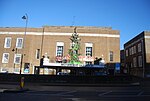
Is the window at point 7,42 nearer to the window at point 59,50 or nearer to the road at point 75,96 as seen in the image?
the window at point 59,50

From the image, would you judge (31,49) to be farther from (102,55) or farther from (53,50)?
(102,55)

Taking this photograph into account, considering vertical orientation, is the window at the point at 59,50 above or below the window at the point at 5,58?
above

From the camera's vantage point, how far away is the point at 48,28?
154 feet

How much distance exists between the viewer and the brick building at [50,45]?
147 ft

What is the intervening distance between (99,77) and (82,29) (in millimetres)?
19805

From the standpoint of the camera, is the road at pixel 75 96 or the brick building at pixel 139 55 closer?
the road at pixel 75 96

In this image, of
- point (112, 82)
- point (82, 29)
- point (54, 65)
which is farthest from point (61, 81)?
point (82, 29)

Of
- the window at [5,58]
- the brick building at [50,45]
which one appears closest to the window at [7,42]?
the brick building at [50,45]

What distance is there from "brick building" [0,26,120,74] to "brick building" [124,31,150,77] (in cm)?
1032

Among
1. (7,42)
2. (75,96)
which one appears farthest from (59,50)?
(75,96)

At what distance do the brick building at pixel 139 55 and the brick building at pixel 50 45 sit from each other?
10.3 m

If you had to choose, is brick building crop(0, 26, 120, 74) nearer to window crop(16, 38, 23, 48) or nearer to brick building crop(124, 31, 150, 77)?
window crop(16, 38, 23, 48)

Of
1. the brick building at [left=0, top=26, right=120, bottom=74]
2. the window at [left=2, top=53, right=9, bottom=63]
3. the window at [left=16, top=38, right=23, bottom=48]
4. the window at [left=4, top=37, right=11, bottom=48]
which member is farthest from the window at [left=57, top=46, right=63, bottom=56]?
the window at [left=2, top=53, right=9, bottom=63]

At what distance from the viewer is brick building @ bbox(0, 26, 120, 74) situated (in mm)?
44656
